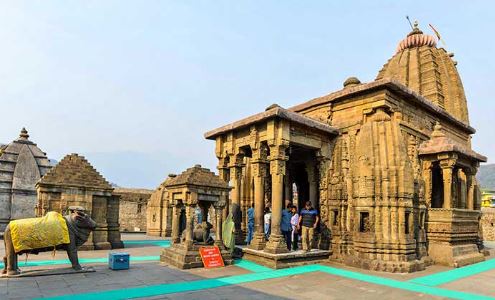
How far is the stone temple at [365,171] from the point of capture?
11562 mm

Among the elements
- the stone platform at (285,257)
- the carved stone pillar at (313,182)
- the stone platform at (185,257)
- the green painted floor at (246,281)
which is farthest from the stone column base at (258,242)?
the carved stone pillar at (313,182)

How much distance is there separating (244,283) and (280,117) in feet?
18.8

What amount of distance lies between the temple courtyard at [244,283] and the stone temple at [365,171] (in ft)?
3.38

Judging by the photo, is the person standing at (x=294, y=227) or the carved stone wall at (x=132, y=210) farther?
the carved stone wall at (x=132, y=210)

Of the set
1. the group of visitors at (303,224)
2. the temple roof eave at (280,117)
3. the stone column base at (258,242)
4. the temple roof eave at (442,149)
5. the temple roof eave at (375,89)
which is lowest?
the stone column base at (258,242)

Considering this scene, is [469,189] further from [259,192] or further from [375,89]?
[259,192]

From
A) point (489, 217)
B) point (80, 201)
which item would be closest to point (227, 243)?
point (80, 201)

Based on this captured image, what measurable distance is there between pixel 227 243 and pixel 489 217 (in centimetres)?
2624

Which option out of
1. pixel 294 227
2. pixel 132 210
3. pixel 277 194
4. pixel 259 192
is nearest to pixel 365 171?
pixel 277 194

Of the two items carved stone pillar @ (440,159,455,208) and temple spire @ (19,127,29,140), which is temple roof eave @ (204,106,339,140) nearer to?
carved stone pillar @ (440,159,455,208)

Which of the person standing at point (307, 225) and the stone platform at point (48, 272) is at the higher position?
the person standing at point (307, 225)

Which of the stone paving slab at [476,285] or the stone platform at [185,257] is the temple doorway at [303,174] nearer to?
the stone platform at [185,257]

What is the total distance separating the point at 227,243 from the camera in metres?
11.8

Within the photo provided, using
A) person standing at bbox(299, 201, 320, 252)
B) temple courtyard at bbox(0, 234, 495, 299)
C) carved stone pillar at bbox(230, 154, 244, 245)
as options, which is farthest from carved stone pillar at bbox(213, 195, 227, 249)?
person standing at bbox(299, 201, 320, 252)
